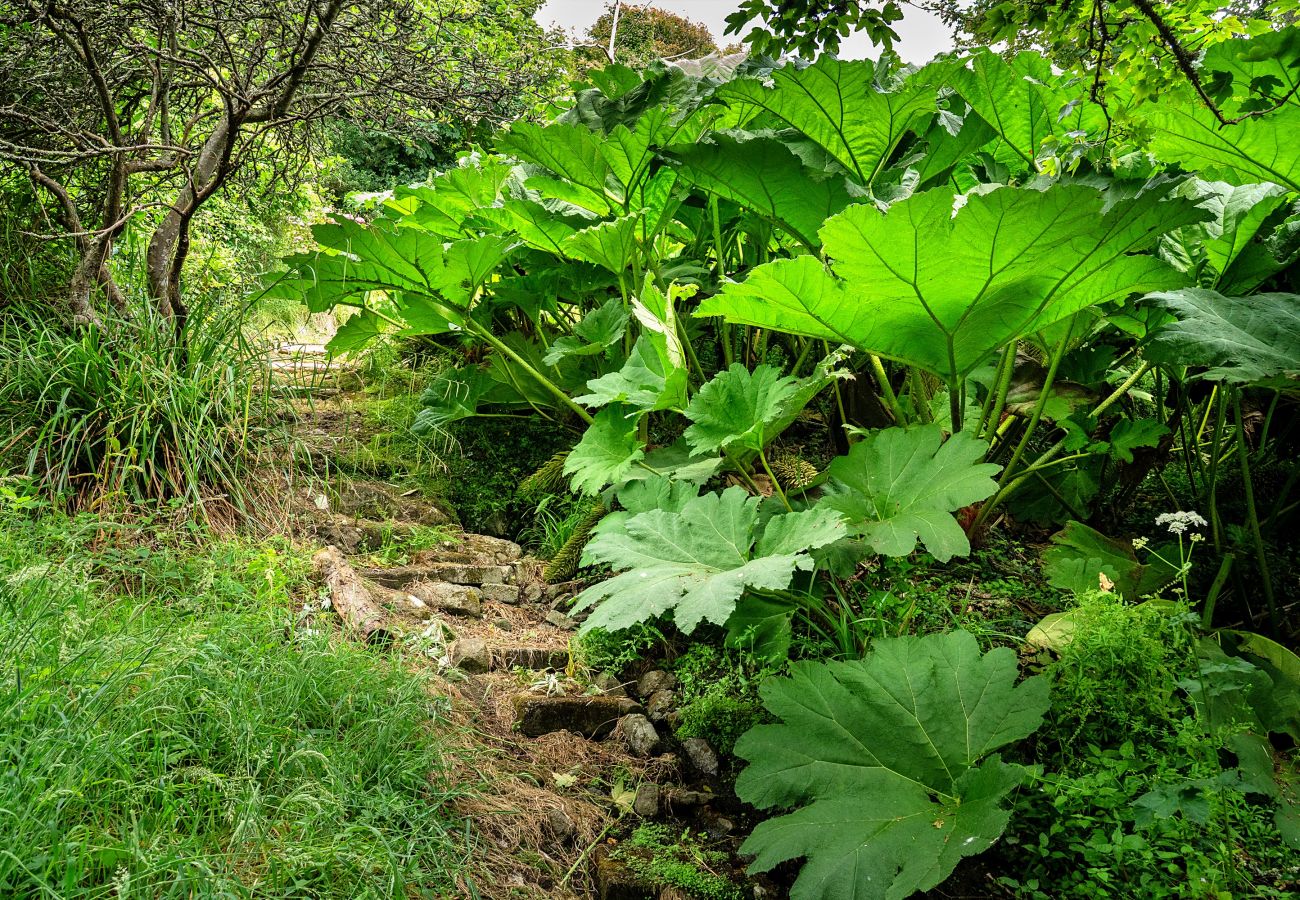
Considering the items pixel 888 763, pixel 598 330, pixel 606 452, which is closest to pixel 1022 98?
pixel 598 330

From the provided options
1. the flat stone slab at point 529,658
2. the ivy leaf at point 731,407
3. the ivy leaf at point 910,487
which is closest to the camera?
the ivy leaf at point 910,487

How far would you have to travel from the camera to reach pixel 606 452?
2.41m

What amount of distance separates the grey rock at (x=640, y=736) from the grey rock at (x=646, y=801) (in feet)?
0.45

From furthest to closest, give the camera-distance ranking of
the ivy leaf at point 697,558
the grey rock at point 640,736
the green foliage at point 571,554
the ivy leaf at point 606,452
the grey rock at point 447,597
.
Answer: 1. the green foliage at point 571,554
2. the grey rock at point 447,597
3. the ivy leaf at point 606,452
4. the grey rock at point 640,736
5. the ivy leaf at point 697,558

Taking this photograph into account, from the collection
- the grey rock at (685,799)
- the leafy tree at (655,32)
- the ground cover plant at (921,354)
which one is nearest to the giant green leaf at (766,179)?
the ground cover plant at (921,354)

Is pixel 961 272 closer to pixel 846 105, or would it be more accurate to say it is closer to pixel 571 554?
pixel 846 105

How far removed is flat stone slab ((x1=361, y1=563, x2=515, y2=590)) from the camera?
244cm

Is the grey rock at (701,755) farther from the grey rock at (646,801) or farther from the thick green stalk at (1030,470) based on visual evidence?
the thick green stalk at (1030,470)

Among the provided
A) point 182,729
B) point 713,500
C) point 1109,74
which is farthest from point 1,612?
point 1109,74

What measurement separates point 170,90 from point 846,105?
9.03 feet

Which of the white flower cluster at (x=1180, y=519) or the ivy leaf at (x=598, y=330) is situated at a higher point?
the ivy leaf at (x=598, y=330)

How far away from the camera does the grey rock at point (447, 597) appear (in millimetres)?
2354

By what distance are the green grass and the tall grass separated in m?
0.47

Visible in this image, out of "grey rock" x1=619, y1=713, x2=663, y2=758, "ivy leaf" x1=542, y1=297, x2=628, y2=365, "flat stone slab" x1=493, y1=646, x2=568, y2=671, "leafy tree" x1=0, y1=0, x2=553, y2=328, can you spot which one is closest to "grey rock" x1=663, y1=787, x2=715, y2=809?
"grey rock" x1=619, y1=713, x2=663, y2=758
